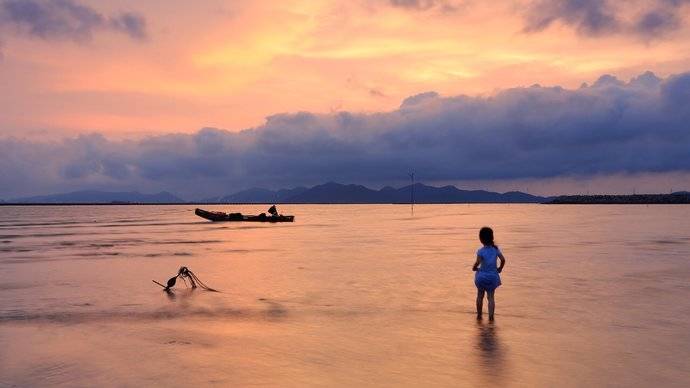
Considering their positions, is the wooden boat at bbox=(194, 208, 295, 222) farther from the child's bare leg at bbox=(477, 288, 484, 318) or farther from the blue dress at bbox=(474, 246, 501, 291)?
the blue dress at bbox=(474, 246, 501, 291)

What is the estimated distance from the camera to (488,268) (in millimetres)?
13859

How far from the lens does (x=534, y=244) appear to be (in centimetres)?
4291

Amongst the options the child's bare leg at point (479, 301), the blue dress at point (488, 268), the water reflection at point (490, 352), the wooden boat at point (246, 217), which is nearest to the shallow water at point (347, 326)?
the water reflection at point (490, 352)

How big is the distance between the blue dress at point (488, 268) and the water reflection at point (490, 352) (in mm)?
1036

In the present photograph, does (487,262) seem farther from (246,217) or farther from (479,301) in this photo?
(246,217)

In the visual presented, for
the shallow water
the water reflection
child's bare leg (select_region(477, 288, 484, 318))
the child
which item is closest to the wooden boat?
the shallow water

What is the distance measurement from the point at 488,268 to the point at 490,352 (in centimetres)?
259

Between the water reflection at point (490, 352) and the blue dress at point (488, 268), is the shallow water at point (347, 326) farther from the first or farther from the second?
the blue dress at point (488, 268)

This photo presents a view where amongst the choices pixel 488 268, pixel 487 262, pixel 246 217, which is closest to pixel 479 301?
pixel 488 268

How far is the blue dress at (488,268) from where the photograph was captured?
13.8 m

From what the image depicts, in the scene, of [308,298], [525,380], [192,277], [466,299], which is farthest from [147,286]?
[525,380]

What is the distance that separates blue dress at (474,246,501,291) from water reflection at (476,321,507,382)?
1036 millimetres

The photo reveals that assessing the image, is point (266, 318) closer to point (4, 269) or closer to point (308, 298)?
point (308, 298)

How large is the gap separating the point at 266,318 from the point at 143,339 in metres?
3.47
